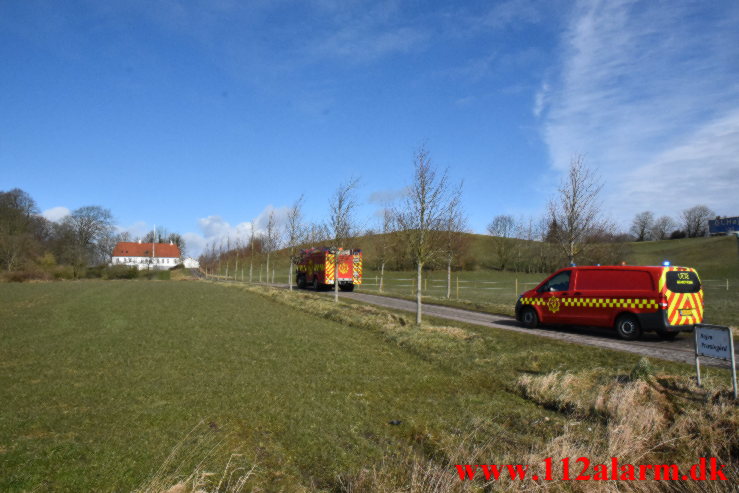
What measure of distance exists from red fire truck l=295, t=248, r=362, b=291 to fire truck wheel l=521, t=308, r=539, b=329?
18.0 m

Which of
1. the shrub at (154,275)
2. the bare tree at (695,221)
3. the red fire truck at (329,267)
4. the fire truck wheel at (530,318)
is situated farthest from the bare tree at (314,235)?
the bare tree at (695,221)

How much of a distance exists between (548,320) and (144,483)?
12485 mm

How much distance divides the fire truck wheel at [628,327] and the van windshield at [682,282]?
1.17 m

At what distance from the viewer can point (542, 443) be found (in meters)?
5.07

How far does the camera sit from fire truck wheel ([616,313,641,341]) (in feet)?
39.1

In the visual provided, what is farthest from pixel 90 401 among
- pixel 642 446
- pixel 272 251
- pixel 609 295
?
pixel 272 251

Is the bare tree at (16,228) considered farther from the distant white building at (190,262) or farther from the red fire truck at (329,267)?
the distant white building at (190,262)

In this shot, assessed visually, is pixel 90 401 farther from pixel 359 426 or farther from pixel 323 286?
pixel 323 286

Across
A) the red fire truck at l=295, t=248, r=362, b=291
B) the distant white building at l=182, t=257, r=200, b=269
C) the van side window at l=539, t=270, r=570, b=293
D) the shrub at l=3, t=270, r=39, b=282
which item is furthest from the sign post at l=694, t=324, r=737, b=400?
the distant white building at l=182, t=257, r=200, b=269

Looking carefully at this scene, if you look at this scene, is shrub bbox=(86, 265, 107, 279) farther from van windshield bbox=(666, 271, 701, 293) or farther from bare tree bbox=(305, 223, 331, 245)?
van windshield bbox=(666, 271, 701, 293)

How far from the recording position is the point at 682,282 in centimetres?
1167

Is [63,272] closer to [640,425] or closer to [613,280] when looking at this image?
[613,280]

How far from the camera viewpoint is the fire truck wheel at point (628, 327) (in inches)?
469

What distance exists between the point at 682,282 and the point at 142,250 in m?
127
